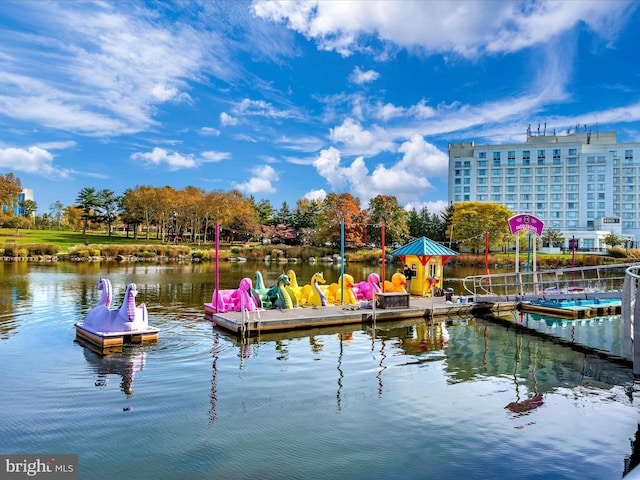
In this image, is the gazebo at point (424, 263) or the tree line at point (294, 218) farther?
the tree line at point (294, 218)

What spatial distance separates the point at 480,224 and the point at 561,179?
46604mm

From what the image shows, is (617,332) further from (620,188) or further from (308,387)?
(620,188)

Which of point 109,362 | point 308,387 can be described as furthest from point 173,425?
point 109,362

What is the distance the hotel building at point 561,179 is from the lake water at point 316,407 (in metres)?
103

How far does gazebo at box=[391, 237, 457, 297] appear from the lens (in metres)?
27.3

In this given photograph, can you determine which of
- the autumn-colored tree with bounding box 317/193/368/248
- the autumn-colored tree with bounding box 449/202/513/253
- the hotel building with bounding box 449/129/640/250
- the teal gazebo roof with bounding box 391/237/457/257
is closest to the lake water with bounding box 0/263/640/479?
the teal gazebo roof with bounding box 391/237/457/257

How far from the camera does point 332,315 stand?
21.1 metres

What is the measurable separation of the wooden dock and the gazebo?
5.50 feet

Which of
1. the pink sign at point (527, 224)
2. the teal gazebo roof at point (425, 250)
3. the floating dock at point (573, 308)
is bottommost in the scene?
the floating dock at point (573, 308)

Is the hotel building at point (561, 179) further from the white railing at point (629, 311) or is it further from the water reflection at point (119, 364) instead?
the water reflection at point (119, 364)

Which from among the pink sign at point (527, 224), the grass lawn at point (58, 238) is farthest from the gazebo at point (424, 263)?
the grass lawn at point (58, 238)

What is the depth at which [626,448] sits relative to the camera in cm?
926

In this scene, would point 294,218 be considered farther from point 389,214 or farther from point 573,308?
point 573,308

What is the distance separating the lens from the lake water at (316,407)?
8.43 m
